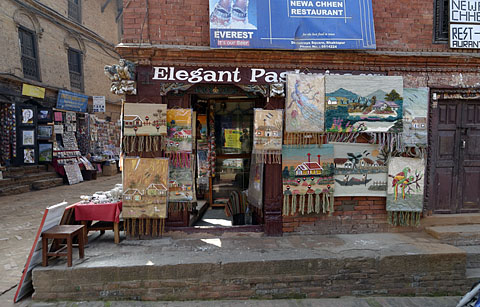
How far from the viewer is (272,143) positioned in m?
4.52

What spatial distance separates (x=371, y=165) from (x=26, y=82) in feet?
41.0

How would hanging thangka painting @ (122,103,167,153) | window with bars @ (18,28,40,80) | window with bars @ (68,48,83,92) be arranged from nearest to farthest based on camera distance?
hanging thangka painting @ (122,103,167,153), window with bars @ (18,28,40,80), window with bars @ (68,48,83,92)

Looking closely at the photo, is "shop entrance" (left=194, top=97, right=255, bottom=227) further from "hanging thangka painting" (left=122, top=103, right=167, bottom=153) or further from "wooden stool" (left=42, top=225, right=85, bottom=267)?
"wooden stool" (left=42, top=225, right=85, bottom=267)

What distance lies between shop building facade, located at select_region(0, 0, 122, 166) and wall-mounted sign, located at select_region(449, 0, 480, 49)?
517 inches

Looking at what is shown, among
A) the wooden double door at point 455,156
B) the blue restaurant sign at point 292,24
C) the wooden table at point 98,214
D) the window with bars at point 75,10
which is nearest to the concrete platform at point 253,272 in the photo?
the wooden table at point 98,214

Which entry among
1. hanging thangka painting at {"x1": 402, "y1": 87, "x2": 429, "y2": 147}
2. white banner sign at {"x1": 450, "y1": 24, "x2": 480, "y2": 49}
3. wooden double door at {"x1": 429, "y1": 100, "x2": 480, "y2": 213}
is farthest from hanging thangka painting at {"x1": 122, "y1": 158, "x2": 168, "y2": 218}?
white banner sign at {"x1": 450, "y1": 24, "x2": 480, "y2": 49}

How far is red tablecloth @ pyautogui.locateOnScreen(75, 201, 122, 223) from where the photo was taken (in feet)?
14.0

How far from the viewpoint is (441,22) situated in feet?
16.1

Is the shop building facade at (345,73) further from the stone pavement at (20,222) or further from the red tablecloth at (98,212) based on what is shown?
the stone pavement at (20,222)

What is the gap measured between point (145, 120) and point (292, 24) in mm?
2894

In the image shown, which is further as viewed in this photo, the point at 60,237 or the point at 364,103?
the point at 364,103

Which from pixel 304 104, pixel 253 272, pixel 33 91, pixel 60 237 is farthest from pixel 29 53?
pixel 253 272

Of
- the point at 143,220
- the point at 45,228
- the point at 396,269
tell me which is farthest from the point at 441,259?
the point at 45,228

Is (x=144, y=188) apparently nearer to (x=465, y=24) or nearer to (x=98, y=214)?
(x=98, y=214)
